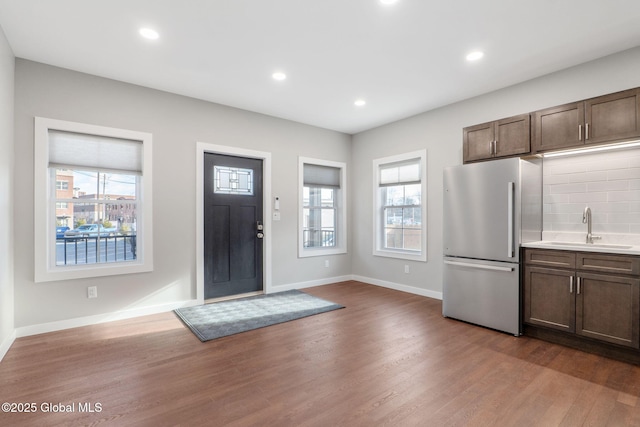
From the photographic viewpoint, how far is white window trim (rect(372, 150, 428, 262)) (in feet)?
15.7

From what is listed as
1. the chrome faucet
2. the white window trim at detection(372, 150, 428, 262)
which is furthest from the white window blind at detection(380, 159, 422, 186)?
the chrome faucet

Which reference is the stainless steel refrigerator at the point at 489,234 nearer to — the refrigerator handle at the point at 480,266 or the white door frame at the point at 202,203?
the refrigerator handle at the point at 480,266

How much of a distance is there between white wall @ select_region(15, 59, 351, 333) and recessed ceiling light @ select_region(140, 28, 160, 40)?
1.21m

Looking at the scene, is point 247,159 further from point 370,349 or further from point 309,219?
point 370,349

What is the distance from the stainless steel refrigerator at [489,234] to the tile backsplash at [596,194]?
0.13 metres

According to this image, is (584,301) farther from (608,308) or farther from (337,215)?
(337,215)

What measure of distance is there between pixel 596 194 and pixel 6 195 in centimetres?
569

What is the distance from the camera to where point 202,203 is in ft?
14.0

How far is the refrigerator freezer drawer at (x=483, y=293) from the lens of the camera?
322 centimetres

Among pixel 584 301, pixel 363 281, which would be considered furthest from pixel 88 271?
pixel 584 301

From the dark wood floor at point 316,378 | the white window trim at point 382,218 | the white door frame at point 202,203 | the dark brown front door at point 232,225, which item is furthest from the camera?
the white window trim at point 382,218

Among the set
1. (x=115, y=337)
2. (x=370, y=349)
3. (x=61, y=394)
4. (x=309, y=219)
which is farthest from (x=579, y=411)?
(x=309, y=219)

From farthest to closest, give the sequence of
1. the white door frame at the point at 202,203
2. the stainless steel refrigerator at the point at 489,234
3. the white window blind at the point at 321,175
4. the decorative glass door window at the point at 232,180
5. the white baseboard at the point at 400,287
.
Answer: the white window blind at the point at 321,175 → the white baseboard at the point at 400,287 → the decorative glass door window at the point at 232,180 → the white door frame at the point at 202,203 → the stainless steel refrigerator at the point at 489,234

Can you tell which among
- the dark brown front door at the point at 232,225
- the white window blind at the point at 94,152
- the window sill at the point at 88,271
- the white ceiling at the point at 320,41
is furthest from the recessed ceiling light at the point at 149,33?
the window sill at the point at 88,271
